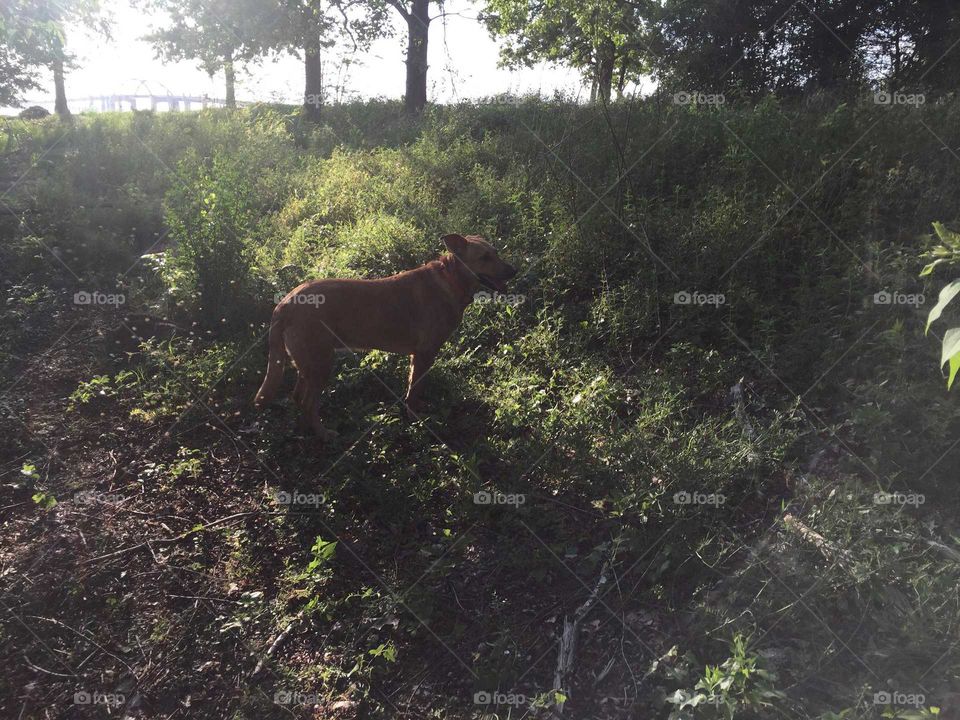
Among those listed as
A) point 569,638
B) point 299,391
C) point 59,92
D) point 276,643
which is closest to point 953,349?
point 569,638

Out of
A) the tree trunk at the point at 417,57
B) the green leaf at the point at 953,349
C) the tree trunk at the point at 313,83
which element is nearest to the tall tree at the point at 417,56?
the tree trunk at the point at 417,57

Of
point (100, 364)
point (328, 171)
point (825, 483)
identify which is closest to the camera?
point (825, 483)

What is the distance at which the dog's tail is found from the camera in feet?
16.7

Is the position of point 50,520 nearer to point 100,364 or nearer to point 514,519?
point 100,364

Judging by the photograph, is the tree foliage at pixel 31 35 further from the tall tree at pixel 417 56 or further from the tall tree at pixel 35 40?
the tall tree at pixel 417 56

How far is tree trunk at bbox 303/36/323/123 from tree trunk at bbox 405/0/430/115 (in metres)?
2.20

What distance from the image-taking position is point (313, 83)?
16.5 m

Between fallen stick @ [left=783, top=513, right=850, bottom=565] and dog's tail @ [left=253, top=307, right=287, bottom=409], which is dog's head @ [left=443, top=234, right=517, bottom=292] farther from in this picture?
fallen stick @ [left=783, top=513, right=850, bottom=565]

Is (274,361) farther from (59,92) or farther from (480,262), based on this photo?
(59,92)

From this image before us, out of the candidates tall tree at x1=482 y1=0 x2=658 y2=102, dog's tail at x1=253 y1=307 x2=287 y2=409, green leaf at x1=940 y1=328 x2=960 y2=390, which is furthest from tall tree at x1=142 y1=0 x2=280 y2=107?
green leaf at x1=940 y1=328 x2=960 y2=390

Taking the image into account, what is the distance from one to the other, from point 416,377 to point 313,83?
1377 cm

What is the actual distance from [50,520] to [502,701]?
11.4ft

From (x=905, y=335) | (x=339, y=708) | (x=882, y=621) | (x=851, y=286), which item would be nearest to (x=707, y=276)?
(x=851, y=286)

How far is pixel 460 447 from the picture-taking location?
509 centimetres
